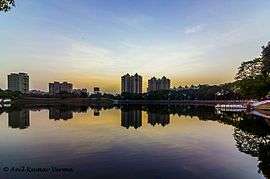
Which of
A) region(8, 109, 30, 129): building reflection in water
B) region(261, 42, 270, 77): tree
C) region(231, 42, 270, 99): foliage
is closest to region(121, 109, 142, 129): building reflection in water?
region(8, 109, 30, 129): building reflection in water

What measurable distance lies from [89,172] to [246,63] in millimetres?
97227

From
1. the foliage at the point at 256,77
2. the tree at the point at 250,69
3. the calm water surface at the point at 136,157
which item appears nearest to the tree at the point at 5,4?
the calm water surface at the point at 136,157

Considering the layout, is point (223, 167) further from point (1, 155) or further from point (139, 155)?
point (1, 155)

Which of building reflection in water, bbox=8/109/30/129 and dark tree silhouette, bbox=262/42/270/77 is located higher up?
dark tree silhouette, bbox=262/42/270/77

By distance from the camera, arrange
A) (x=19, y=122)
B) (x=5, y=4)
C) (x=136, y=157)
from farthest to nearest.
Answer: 1. (x=19, y=122)
2. (x=136, y=157)
3. (x=5, y=4)

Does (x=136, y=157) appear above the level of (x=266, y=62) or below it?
below

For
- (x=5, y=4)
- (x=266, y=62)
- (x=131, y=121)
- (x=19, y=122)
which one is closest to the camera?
(x=5, y=4)

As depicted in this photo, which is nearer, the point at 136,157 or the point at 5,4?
the point at 5,4

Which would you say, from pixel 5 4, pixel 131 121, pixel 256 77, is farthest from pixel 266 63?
pixel 5 4

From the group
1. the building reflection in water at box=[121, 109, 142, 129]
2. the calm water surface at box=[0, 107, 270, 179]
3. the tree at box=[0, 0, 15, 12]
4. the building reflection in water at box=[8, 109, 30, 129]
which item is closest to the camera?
the tree at box=[0, 0, 15, 12]

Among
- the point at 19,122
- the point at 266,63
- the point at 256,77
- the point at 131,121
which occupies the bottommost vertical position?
the point at 131,121

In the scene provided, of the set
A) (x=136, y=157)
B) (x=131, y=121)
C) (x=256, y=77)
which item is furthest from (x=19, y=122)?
(x=256, y=77)

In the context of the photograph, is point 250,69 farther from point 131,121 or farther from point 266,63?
point 131,121

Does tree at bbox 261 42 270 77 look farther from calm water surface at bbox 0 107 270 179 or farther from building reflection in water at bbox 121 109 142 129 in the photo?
calm water surface at bbox 0 107 270 179
